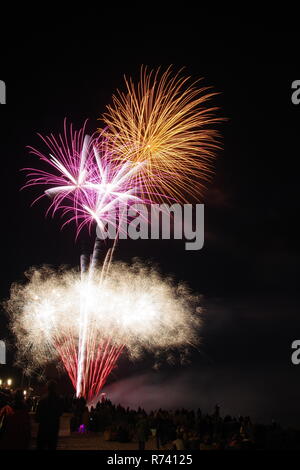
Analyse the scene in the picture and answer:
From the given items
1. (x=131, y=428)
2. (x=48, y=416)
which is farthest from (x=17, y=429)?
(x=131, y=428)

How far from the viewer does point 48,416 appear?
8.47 meters

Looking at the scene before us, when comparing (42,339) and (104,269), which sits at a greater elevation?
(104,269)

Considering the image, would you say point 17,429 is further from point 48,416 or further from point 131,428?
point 131,428

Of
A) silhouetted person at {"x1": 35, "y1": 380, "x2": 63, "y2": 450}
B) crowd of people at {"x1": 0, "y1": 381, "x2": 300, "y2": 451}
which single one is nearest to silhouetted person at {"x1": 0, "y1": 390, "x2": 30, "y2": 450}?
crowd of people at {"x1": 0, "y1": 381, "x2": 300, "y2": 451}

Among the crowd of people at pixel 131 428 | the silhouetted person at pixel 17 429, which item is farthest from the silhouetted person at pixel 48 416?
the silhouetted person at pixel 17 429

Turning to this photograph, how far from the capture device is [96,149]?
24766 mm

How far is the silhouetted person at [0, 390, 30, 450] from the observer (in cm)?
788

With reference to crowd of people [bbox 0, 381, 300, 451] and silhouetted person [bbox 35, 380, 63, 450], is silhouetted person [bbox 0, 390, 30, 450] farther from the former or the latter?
silhouetted person [bbox 35, 380, 63, 450]

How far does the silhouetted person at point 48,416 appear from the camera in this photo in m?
8.43

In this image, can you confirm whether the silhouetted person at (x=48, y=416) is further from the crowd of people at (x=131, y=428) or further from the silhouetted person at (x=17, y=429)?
the silhouetted person at (x=17, y=429)

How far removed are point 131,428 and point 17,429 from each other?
34.0ft
